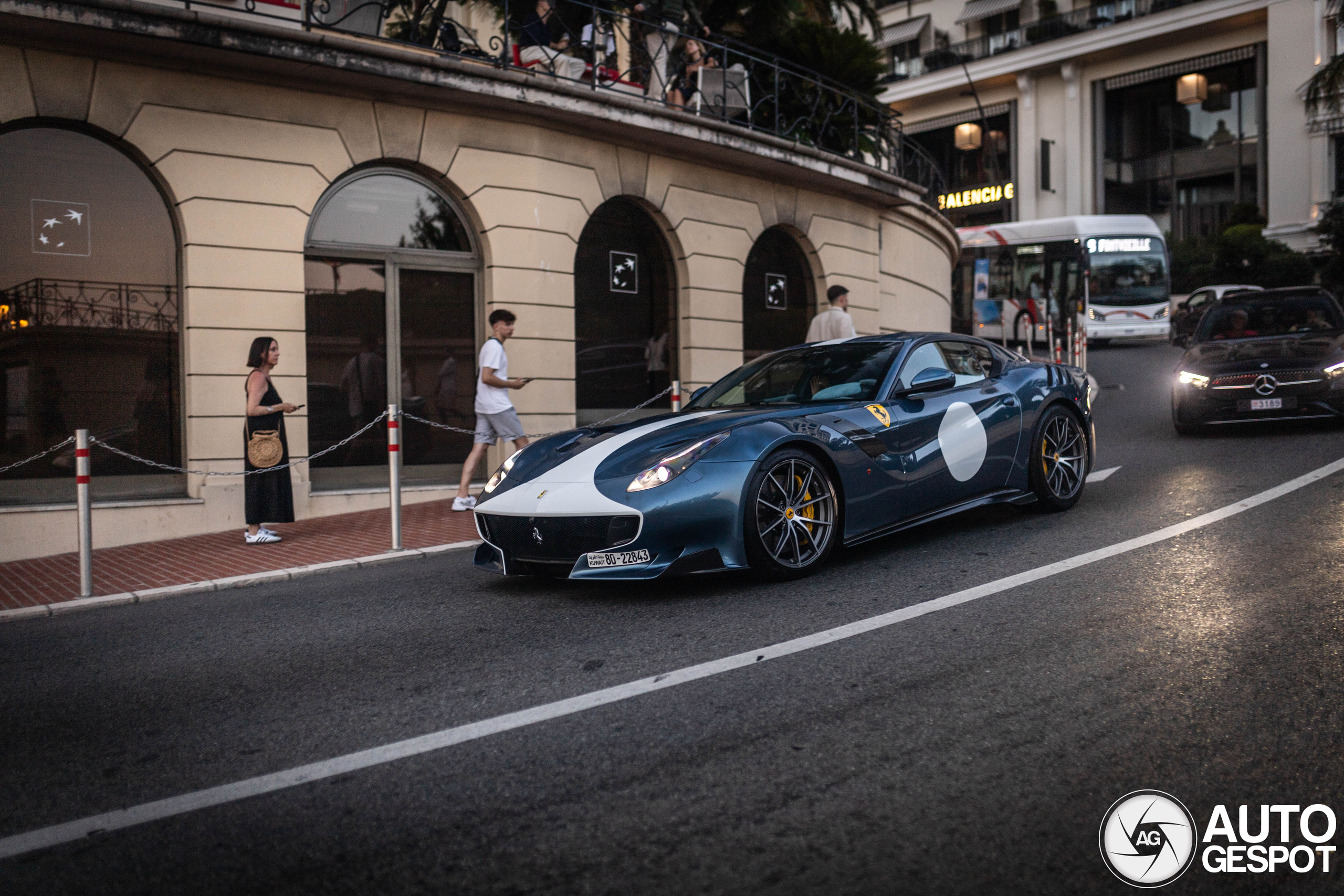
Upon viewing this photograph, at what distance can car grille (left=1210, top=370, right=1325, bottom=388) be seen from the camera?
1062 centimetres

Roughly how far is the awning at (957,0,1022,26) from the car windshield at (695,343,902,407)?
46548 mm

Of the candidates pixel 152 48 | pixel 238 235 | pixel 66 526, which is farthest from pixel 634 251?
pixel 66 526

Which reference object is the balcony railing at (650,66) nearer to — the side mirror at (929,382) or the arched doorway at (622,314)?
the arched doorway at (622,314)

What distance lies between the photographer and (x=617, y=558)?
17.5ft

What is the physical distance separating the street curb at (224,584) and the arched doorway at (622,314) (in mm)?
5219

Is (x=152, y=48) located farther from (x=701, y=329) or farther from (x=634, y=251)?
(x=701, y=329)

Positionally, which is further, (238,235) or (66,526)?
(238,235)

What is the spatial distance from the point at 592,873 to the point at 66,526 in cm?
813

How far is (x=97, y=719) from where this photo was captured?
4.06 metres

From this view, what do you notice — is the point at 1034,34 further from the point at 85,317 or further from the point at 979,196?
the point at 85,317

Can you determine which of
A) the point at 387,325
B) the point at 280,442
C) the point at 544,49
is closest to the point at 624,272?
Answer: the point at 544,49

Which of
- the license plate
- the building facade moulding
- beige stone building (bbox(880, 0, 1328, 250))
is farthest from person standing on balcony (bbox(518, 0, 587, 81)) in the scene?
beige stone building (bbox(880, 0, 1328, 250))

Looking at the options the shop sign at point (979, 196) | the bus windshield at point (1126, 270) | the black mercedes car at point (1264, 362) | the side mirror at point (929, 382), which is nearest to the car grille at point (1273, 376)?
the black mercedes car at point (1264, 362)

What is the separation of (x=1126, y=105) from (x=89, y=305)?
157 ft
